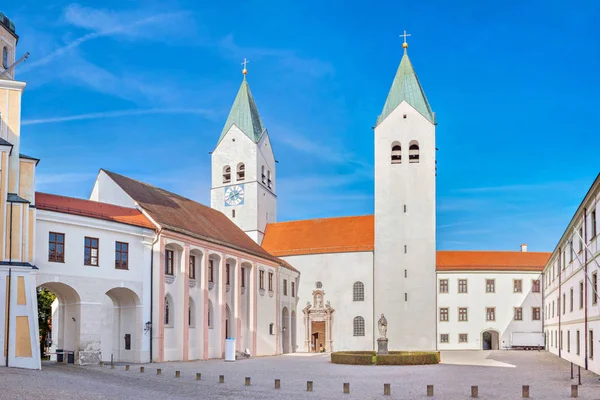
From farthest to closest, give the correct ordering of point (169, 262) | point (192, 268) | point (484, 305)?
point (484, 305) → point (192, 268) → point (169, 262)

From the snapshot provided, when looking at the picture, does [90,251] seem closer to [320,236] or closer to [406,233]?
[406,233]

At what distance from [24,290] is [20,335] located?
1747 millimetres

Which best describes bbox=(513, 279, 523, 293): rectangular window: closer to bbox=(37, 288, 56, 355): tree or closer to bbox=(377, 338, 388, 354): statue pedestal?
bbox=(377, 338, 388, 354): statue pedestal

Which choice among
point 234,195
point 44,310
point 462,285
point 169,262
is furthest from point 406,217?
point 44,310

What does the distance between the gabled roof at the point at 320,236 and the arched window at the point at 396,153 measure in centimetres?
644

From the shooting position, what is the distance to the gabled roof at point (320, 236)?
58.0 meters

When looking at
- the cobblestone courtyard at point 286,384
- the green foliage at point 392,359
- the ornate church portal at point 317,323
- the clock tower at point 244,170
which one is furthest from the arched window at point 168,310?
the clock tower at point 244,170

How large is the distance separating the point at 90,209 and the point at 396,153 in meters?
30.1

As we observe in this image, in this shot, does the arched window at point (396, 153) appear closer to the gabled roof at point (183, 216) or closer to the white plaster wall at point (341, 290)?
the white plaster wall at point (341, 290)

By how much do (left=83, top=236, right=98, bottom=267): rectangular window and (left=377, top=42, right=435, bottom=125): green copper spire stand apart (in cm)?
3120

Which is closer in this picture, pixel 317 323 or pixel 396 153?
pixel 396 153

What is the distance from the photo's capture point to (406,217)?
55.4 meters

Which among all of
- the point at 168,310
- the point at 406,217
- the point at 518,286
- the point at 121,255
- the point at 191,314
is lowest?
the point at 191,314

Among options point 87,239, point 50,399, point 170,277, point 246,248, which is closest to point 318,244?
point 246,248
